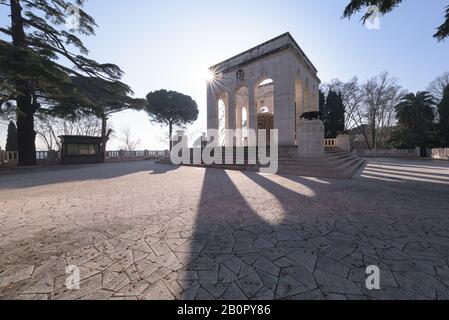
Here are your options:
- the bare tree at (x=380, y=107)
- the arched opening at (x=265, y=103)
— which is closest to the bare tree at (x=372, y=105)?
the bare tree at (x=380, y=107)

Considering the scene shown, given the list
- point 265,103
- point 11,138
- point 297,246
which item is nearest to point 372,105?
point 265,103

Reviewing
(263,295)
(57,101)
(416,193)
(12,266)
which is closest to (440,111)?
(416,193)

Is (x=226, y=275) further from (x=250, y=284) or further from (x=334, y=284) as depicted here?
(x=334, y=284)

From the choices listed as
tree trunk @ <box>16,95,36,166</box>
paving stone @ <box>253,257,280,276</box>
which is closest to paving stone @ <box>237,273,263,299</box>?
paving stone @ <box>253,257,280,276</box>

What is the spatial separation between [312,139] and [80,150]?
21.2 m

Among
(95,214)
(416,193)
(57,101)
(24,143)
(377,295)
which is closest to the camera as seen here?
(377,295)

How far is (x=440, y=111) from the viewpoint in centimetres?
2259

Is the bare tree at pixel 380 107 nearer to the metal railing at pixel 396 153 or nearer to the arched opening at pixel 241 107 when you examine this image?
the metal railing at pixel 396 153

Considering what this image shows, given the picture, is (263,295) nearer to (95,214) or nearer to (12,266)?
(12,266)

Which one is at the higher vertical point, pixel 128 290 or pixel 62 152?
pixel 62 152

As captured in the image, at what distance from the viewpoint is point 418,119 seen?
23328 mm

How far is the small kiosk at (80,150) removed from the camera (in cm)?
1795

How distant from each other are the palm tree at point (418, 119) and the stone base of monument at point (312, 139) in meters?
23.1
